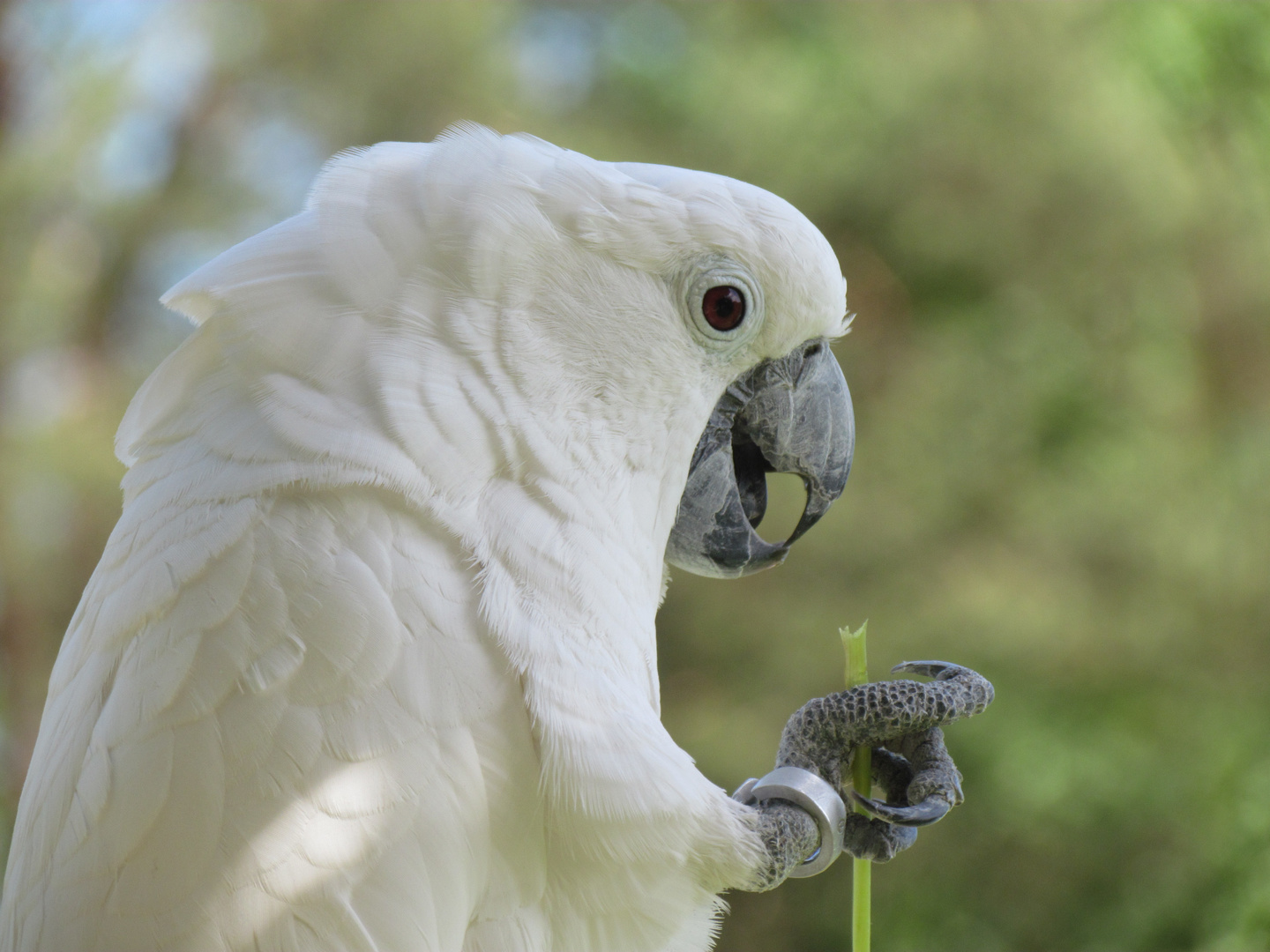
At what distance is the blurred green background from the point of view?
384 centimetres

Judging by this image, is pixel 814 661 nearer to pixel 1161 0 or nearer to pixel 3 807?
pixel 3 807

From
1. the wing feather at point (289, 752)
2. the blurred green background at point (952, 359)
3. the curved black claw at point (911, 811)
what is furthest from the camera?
the blurred green background at point (952, 359)

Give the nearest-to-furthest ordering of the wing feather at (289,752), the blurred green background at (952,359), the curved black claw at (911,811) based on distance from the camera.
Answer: the wing feather at (289,752), the curved black claw at (911,811), the blurred green background at (952,359)

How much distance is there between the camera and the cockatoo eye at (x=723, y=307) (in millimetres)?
1041

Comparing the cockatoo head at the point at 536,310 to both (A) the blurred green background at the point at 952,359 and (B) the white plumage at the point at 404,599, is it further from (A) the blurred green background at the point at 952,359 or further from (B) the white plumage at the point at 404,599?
(A) the blurred green background at the point at 952,359

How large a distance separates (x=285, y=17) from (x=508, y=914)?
4141mm

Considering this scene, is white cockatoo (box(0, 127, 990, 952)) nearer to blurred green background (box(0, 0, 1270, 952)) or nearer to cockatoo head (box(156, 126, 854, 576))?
cockatoo head (box(156, 126, 854, 576))

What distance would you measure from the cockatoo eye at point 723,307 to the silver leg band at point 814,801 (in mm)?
457

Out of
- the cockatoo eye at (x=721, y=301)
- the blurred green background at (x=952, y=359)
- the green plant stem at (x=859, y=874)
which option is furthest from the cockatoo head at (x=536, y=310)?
the blurred green background at (x=952, y=359)

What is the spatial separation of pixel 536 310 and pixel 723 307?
19 cm

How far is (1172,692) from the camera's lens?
13.4 ft

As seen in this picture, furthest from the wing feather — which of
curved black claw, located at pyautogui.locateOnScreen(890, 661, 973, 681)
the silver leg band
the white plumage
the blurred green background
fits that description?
the blurred green background

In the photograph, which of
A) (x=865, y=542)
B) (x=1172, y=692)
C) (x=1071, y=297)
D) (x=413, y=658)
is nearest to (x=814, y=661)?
(x=865, y=542)

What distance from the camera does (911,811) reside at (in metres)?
1.04
